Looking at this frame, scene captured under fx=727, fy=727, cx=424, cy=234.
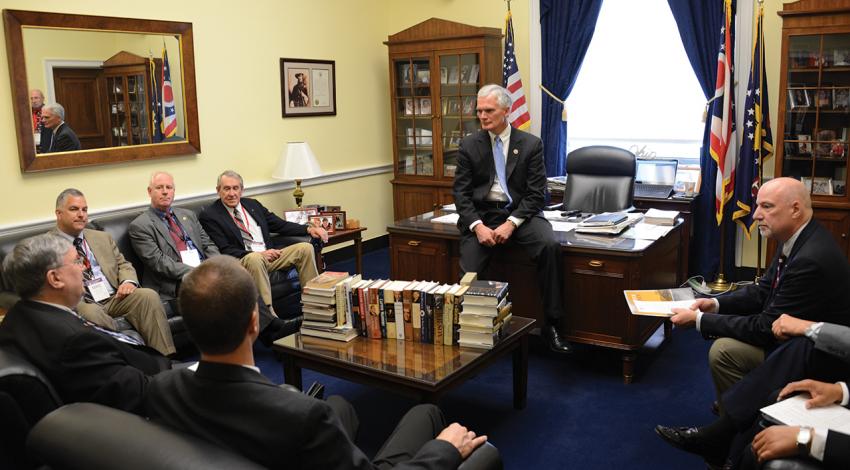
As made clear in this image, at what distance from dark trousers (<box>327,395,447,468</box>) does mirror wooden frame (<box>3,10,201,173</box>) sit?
3.05 metres

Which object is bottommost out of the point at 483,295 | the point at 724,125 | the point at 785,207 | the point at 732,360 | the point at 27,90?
the point at 732,360

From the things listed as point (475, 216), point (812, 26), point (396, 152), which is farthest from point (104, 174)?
point (812, 26)

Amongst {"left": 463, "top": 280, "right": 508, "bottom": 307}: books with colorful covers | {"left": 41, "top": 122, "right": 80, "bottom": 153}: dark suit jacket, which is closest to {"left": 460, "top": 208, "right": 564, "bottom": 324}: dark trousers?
{"left": 463, "top": 280, "right": 508, "bottom": 307}: books with colorful covers

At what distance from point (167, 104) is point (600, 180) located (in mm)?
3140

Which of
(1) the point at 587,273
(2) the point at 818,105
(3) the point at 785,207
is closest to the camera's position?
(3) the point at 785,207

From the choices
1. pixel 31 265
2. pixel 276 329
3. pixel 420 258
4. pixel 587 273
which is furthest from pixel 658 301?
pixel 31 265

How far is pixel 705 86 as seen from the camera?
580 centimetres

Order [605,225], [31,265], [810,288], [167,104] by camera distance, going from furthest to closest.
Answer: [167,104], [605,225], [810,288], [31,265]

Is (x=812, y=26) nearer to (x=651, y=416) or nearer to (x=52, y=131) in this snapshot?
(x=651, y=416)

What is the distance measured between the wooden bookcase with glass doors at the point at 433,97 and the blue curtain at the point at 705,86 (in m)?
1.64

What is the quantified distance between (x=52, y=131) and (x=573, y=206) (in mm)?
3498

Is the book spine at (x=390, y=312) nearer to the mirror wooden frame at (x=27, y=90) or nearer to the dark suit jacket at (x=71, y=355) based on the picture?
the dark suit jacket at (x=71, y=355)

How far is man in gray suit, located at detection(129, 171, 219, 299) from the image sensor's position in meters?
4.38

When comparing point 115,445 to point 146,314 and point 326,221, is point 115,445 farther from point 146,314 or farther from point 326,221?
point 326,221
